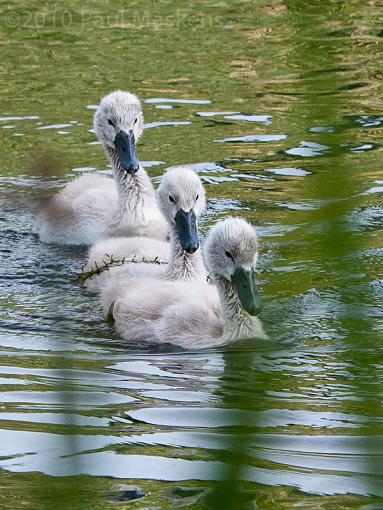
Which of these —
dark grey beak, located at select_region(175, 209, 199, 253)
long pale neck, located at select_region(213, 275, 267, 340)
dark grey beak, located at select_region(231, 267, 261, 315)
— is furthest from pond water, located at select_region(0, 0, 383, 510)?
dark grey beak, located at select_region(175, 209, 199, 253)

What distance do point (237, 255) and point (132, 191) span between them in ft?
8.28

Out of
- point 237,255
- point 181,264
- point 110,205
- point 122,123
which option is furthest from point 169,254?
point 122,123

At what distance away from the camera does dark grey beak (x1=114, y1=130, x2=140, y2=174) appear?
29.2 ft

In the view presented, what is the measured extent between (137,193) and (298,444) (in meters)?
4.99

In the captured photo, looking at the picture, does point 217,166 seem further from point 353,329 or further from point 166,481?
point 353,329

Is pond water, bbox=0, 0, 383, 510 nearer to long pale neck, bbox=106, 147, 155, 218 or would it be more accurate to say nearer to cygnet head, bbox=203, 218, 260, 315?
cygnet head, bbox=203, 218, 260, 315

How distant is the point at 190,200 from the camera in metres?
7.50

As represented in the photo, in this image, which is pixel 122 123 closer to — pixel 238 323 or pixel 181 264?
pixel 181 264

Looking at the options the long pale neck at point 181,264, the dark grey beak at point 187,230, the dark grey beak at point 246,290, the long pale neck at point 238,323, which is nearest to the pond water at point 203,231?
the long pale neck at point 238,323

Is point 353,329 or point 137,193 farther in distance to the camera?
point 137,193

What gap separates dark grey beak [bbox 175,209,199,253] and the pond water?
0.52 meters

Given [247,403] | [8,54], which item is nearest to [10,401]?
[247,403]

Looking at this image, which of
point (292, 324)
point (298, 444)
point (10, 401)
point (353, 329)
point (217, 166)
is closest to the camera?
point (353, 329)

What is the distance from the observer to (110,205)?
29.8 feet
